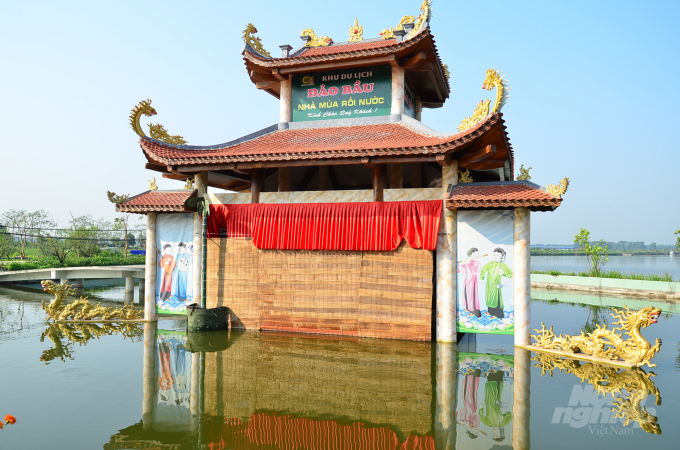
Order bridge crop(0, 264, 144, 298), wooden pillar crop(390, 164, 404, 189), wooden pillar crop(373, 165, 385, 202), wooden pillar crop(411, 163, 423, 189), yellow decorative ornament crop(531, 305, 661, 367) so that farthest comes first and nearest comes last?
bridge crop(0, 264, 144, 298) → wooden pillar crop(411, 163, 423, 189) → wooden pillar crop(390, 164, 404, 189) → wooden pillar crop(373, 165, 385, 202) → yellow decorative ornament crop(531, 305, 661, 367)

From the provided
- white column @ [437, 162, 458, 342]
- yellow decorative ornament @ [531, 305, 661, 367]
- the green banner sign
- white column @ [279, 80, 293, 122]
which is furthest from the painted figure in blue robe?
yellow decorative ornament @ [531, 305, 661, 367]

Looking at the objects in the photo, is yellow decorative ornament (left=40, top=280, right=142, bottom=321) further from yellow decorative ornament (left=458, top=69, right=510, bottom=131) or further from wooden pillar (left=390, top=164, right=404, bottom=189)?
yellow decorative ornament (left=458, top=69, right=510, bottom=131)

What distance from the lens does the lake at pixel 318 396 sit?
184 inches

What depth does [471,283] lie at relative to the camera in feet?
29.3

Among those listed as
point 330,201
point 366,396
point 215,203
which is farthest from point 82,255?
point 366,396

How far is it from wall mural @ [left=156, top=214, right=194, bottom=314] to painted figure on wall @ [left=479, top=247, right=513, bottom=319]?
7035 mm

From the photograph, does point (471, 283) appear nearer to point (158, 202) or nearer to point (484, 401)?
point (484, 401)

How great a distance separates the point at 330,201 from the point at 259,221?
70.6 inches

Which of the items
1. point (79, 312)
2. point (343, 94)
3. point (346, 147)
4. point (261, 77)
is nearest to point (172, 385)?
point (346, 147)

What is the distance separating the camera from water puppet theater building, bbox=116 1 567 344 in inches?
345

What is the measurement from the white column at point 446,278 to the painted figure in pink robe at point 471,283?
0.74 ft

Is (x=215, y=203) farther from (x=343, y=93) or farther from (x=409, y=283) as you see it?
(x=409, y=283)

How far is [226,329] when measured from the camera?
10289 mm

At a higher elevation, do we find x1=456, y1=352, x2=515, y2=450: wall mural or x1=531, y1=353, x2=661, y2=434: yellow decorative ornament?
x1=531, y1=353, x2=661, y2=434: yellow decorative ornament
